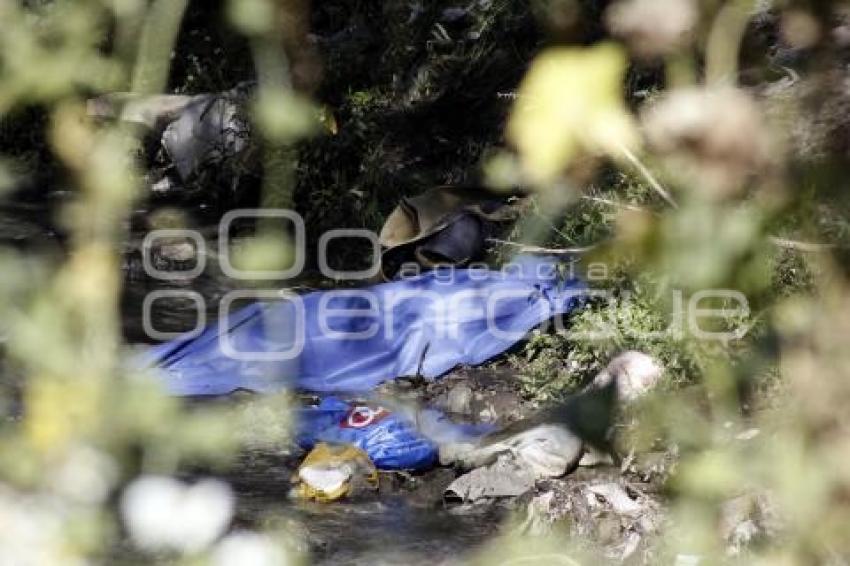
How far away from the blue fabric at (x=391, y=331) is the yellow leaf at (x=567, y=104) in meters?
5.50

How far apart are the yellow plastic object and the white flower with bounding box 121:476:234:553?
13.8ft

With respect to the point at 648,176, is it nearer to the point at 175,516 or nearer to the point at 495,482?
the point at 175,516

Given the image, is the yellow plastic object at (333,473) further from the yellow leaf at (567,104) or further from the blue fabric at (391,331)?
the yellow leaf at (567,104)

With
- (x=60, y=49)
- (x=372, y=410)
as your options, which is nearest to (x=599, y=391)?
(x=60, y=49)

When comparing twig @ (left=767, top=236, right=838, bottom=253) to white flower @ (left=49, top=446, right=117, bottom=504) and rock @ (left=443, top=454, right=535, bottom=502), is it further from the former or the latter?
rock @ (left=443, top=454, right=535, bottom=502)

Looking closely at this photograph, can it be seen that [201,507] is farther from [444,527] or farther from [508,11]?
[508,11]

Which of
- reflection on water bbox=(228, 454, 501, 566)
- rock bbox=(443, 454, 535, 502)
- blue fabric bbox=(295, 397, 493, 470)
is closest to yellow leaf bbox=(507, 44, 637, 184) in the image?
reflection on water bbox=(228, 454, 501, 566)

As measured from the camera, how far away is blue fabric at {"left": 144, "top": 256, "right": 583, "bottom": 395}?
610 centimetres

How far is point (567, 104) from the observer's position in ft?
1.67

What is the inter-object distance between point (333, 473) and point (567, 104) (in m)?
4.38

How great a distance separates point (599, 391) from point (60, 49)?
31cm

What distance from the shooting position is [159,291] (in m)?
7.07

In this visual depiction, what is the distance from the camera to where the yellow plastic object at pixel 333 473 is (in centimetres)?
475

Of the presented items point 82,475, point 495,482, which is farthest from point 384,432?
point 82,475
